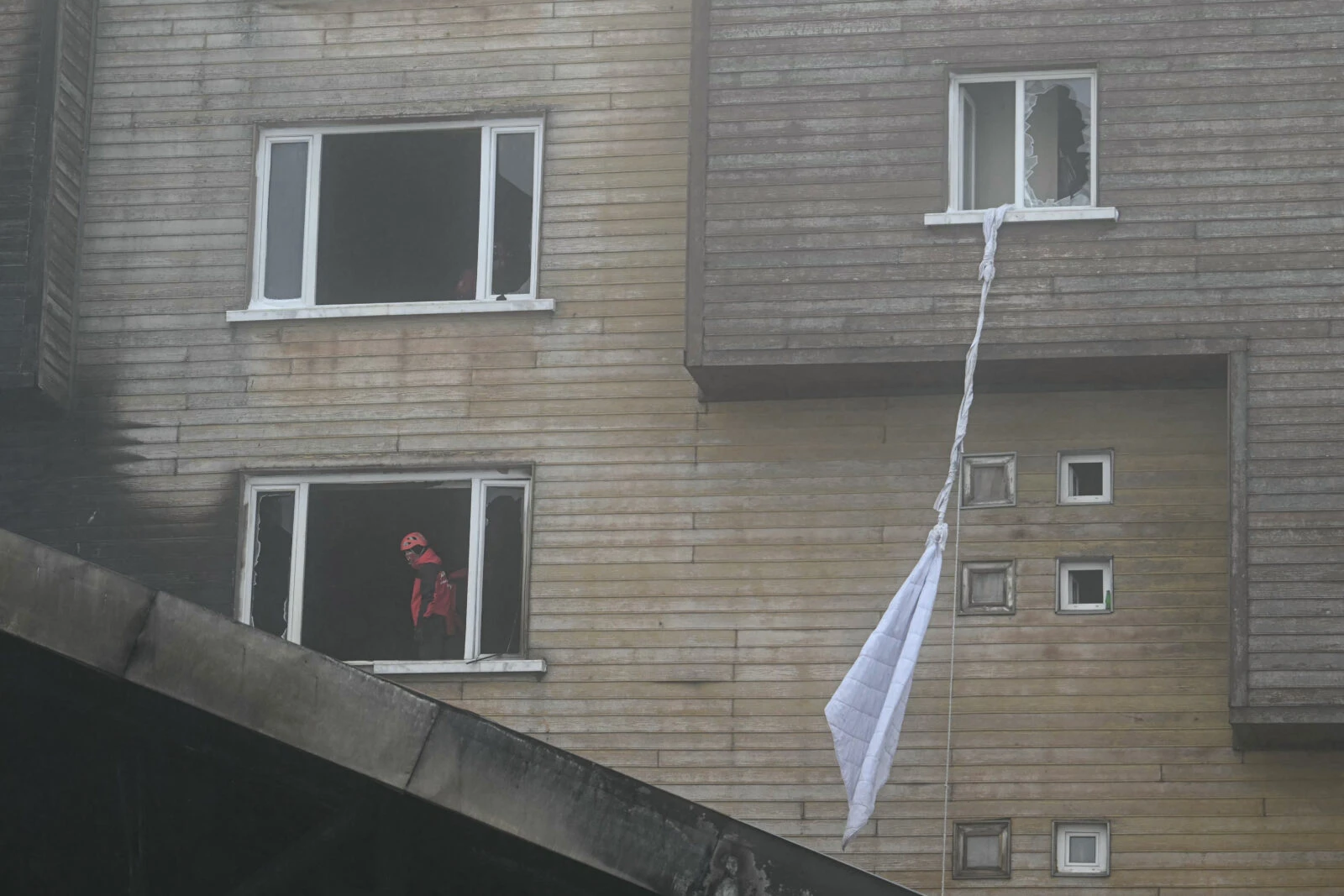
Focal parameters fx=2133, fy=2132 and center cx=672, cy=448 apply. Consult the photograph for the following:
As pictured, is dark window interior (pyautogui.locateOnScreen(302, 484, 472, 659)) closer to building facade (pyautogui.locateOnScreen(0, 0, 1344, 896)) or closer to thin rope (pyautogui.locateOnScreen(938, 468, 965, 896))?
building facade (pyautogui.locateOnScreen(0, 0, 1344, 896))

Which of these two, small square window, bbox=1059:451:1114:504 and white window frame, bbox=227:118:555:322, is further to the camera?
white window frame, bbox=227:118:555:322

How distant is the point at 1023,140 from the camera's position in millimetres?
16125

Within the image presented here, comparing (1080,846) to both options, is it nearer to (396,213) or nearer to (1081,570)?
(1081,570)

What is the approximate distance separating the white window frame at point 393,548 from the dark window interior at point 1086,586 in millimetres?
4015

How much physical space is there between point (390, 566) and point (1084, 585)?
17.8 feet

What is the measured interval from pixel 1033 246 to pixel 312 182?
19.9 feet

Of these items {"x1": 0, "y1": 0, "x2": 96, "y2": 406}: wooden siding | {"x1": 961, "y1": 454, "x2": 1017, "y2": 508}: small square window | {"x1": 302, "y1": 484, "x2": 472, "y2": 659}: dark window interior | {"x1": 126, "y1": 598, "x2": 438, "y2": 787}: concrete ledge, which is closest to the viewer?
{"x1": 126, "y1": 598, "x2": 438, "y2": 787}: concrete ledge

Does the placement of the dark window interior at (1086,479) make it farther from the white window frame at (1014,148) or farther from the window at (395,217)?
the window at (395,217)

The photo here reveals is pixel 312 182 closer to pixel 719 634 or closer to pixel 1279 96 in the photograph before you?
pixel 719 634

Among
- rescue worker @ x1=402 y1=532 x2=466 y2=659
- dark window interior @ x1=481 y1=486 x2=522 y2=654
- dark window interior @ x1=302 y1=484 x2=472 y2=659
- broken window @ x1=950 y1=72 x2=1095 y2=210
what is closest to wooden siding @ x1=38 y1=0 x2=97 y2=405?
dark window interior @ x1=302 y1=484 x2=472 y2=659

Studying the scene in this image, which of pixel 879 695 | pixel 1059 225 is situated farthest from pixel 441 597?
pixel 1059 225

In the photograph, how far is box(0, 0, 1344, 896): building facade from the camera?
15.2 meters

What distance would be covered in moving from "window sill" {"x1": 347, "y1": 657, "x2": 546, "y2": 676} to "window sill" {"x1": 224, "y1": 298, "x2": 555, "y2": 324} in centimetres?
279

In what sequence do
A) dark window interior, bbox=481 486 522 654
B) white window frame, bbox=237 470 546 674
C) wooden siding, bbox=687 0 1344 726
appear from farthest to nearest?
dark window interior, bbox=481 486 522 654, white window frame, bbox=237 470 546 674, wooden siding, bbox=687 0 1344 726
